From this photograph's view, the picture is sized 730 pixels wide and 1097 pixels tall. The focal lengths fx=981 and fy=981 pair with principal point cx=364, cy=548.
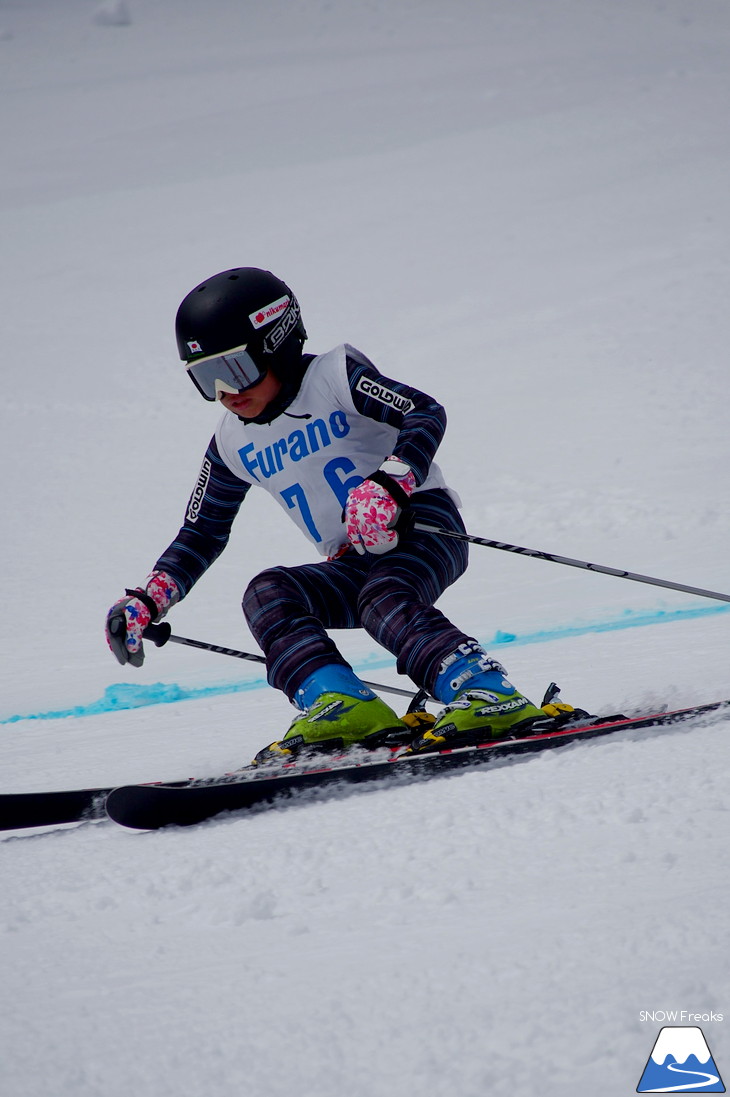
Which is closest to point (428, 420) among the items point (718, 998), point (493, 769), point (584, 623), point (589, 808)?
point (493, 769)

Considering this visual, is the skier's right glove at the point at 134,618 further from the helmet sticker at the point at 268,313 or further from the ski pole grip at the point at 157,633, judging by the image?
the helmet sticker at the point at 268,313

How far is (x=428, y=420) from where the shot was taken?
2285mm

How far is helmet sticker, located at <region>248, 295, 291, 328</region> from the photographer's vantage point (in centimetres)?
224

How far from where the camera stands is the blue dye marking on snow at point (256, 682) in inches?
153

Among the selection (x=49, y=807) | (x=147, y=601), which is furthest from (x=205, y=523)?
(x=49, y=807)

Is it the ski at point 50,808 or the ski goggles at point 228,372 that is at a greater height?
the ski goggles at point 228,372

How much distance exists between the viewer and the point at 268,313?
7.45ft

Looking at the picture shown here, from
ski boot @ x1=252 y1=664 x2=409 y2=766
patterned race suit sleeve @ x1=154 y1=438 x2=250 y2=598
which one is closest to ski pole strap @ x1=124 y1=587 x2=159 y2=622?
patterned race suit sleeve @ x1=154 y1=438 x2=250 y2=598

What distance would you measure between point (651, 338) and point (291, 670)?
21.2ft

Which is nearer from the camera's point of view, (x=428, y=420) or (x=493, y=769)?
(x=493, y=769)

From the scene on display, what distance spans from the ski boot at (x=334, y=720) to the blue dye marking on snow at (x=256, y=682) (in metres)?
1.65

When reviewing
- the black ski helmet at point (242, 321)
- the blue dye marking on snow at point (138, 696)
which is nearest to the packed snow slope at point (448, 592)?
the blue dye marking on snow at point (138, 696)

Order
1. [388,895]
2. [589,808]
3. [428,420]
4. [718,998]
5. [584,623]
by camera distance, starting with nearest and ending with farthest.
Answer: [718,998]
[388,895]
[589,808]
[428,420]
[584,623]

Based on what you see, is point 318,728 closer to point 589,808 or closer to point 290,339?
point 589,808
